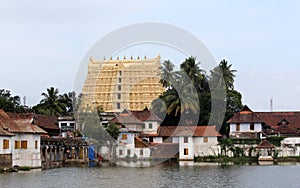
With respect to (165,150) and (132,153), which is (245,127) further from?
(132,153)

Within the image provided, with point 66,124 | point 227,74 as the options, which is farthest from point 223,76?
point 66,124

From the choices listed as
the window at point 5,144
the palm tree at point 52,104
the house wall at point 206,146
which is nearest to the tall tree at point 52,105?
the palm tree at point 52,104

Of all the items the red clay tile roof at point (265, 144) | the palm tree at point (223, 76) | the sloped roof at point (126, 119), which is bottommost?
the red clay tile roof at point (265, 144)

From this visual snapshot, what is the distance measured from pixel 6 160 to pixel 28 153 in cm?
348

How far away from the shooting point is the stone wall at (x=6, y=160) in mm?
41884

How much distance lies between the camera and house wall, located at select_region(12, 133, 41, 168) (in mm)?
44844

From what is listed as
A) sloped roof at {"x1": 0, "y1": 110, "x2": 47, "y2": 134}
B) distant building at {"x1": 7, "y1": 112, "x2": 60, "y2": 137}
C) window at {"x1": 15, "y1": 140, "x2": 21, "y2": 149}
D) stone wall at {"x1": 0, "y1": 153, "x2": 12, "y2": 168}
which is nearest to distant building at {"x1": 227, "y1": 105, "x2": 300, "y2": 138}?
distant building at {"x1": 7, "y1": 112, "x2": 60, "y2": 137}

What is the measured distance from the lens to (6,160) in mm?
42625

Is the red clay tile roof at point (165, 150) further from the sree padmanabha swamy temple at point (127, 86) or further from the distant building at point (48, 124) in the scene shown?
the sree padmanabha swamy temple at point (127, 86)

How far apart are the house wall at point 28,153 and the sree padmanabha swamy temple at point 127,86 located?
47994mm

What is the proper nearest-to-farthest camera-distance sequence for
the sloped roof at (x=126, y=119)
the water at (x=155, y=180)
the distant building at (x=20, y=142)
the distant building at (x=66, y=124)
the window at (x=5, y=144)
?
the water at (x=155, y=180) < the window at (x=5, y=144) < the distant building at (x=20, y=142) < the sloped roof at (x=126, y=119) < the distant building at (x=66, y=124)

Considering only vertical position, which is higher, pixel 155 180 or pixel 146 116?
pixel 146 116

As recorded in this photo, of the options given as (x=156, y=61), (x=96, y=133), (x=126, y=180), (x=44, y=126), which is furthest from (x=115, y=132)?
(x=156, y=61)

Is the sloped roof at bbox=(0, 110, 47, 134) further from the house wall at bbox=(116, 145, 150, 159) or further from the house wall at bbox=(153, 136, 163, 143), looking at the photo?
the house wall at bbox=(153, 136, 163, 143)
